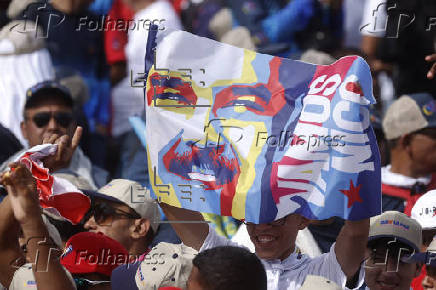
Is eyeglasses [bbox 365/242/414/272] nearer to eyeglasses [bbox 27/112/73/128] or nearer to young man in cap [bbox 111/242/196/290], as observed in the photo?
young man in cap [bbox 111/242/196/290]

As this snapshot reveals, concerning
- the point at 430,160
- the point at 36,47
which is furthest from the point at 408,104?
the point at 36,47

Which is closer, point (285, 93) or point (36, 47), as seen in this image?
point (285, 93)

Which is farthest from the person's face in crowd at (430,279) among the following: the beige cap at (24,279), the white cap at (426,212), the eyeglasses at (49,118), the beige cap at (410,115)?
the eyeglasses at (49,118)

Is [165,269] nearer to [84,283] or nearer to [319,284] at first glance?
[84,283]

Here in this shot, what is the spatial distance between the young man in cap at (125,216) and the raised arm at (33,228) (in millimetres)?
1430

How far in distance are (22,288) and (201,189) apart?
38.4 inches

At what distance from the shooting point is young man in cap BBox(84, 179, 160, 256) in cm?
544

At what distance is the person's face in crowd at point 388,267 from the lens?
4848 millimetres

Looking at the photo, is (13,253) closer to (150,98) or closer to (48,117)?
(150,98)

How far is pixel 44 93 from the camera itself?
6.67 m

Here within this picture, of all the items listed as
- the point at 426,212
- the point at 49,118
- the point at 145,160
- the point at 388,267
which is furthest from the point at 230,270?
the point at 49,118

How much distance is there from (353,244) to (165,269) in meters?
0.90

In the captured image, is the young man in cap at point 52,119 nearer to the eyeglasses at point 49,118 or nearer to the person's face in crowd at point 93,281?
the eyeglasses at point 49,118

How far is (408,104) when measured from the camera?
664 cm
